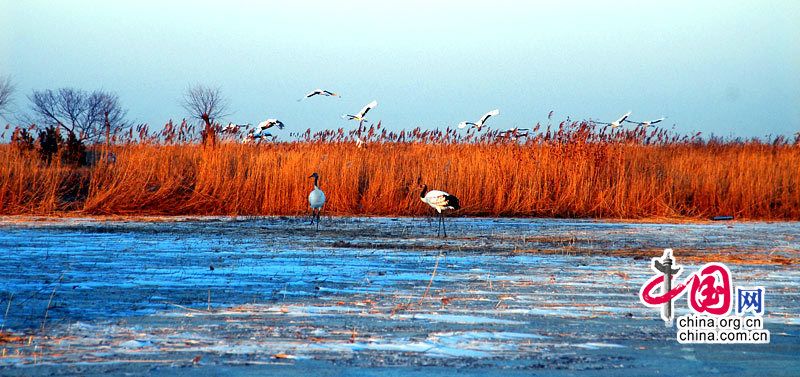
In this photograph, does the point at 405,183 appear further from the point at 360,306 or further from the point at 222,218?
the point at 360,306

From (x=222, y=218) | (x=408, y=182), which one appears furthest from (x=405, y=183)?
(x=222, y=218)

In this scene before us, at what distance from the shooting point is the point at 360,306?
4.96 metres

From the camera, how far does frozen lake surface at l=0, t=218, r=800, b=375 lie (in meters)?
3.69

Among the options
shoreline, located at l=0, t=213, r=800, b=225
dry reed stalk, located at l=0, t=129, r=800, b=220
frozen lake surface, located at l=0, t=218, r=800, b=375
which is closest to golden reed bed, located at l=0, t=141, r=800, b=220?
dry reed stalk, located at l=0, t=129, r=800, b=220

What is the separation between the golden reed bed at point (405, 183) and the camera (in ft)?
44.0

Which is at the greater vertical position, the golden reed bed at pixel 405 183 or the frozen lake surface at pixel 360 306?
the golden reed bed at pixel 405 183

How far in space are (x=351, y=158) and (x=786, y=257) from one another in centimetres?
788

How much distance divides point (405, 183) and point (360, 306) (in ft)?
29.8

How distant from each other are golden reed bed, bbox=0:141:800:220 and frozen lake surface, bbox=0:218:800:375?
4.06 meters

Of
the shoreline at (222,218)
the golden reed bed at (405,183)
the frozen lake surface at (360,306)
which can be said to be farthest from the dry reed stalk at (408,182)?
the frozen lake surface at (360,306)

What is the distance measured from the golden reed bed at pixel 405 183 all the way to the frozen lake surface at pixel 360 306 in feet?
13.3

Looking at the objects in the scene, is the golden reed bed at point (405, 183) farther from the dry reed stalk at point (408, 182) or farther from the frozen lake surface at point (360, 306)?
the frozen lake surface at point (360, 306)

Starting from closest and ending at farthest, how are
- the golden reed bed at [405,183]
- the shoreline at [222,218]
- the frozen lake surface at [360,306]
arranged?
the frozen lake surface at [360,306]
the shoreline at [222,218]
the golden reed bed at [405,183]

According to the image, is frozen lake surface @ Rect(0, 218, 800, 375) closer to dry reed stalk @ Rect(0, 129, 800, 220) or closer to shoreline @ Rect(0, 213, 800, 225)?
shoreline @ Rect(0, 213, 800, 225)
